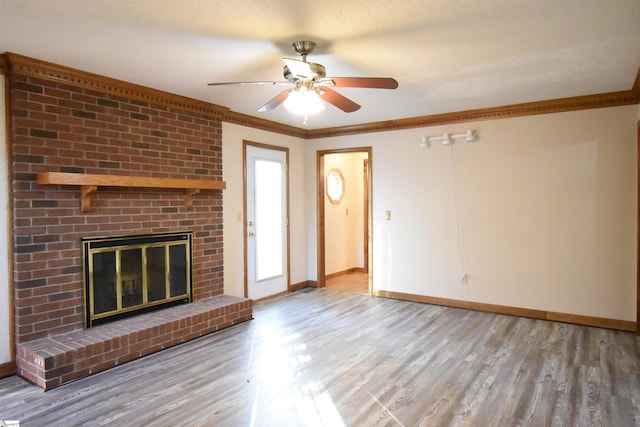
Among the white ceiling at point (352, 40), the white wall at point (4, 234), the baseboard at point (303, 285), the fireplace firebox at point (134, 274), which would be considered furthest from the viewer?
the baseboard at point (303, 285)

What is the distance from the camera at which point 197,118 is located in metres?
4.26

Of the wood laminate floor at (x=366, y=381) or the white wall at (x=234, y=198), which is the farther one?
the white wall at (x=234, y=198)

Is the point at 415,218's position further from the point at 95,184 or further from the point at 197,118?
the point at 95,184

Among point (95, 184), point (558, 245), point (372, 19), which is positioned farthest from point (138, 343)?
point (558, 245)

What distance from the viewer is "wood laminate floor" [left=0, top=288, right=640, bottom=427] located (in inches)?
94.0

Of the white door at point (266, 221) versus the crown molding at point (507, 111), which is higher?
the crown molding at point (507, 111)

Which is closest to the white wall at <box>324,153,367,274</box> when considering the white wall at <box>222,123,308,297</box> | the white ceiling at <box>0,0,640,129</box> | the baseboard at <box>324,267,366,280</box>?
the baseboard at <box>324,267,366,280</box>

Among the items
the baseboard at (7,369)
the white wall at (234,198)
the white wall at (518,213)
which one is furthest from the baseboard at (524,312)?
the baseboard at (7,369)

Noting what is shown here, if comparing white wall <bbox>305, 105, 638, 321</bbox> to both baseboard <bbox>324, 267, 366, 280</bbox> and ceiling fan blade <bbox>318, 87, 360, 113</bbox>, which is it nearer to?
baseboard <bbox>324, 267, 366, 280</bbox>

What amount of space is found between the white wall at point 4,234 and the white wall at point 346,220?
13.6 feet

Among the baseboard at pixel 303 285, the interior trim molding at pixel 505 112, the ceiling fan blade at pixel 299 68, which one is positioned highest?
the interior trim molding at pixel 505 112

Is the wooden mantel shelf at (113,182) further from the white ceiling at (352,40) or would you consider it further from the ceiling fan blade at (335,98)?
the ceiling fan blade at (335,98)

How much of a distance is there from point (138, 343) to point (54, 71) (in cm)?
220

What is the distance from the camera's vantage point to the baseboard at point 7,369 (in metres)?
2.90
